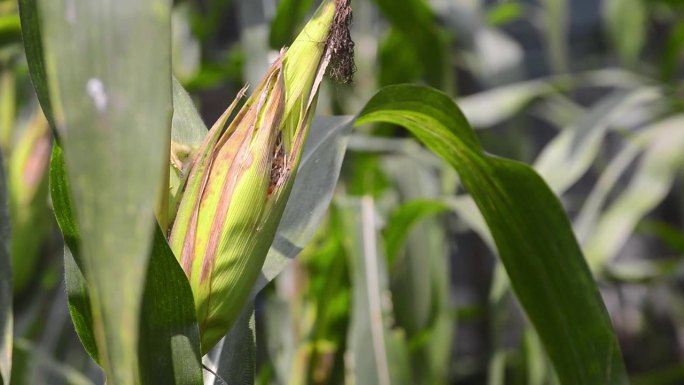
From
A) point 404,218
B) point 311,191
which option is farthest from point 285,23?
point 311,191

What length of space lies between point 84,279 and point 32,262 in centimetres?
43

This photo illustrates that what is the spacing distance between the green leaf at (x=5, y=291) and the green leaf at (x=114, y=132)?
5.5 inches

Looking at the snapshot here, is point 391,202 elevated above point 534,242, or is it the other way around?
point 534,242

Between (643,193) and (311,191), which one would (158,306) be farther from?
(643,193)

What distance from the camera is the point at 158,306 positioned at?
0.24 meters

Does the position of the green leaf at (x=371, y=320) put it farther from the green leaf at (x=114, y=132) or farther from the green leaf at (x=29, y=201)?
the green leaf at (x=114, y=132)

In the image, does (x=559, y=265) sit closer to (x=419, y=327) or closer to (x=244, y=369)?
(x=244, y=369)

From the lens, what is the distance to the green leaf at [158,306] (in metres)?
0.24

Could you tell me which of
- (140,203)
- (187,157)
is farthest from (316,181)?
(140,203)

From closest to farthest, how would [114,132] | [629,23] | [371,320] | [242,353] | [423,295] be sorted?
[114,132] → [242,353] → [371,320] → [423,295] → [629,23]

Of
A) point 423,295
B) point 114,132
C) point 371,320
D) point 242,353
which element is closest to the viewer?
point 114,132

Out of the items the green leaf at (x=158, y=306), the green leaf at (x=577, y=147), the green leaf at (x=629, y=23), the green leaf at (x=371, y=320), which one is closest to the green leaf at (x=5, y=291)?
the green leaf at (x=158, y=306)

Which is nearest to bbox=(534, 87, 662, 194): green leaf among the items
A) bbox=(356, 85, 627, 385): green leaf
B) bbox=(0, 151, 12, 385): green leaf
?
bbox=(356, 85, 627, 385): green leaf

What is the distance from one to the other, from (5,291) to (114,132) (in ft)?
0.59
